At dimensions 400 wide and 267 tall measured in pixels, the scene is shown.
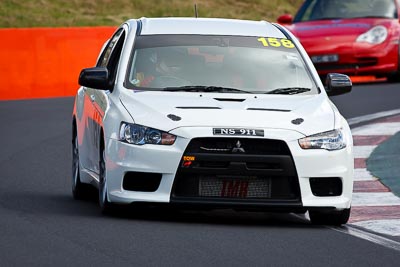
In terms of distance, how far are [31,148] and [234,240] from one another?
7035mm

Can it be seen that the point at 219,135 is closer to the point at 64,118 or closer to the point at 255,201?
the point at 255,201

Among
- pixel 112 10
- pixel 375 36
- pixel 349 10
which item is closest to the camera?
pixel 375 36

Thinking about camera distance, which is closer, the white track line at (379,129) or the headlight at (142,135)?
the headlight at (142,135)

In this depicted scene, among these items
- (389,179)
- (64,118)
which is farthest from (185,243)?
(64,118)

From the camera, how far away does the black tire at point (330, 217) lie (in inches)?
412

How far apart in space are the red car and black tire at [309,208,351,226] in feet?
43.4

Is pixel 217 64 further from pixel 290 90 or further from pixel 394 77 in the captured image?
pixel 394 77

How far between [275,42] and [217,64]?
60 centimetres

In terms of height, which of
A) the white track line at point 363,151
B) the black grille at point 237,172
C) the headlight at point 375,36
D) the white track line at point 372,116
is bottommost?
the headlight at point 375,36

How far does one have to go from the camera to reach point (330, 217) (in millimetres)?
10547

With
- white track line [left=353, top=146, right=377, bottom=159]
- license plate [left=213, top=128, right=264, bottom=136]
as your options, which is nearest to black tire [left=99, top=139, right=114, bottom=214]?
license plate [left=213, top=128, right=264, bottom=136]

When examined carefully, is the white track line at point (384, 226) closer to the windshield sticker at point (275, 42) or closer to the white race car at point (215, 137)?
the white race car at point (215, 137)

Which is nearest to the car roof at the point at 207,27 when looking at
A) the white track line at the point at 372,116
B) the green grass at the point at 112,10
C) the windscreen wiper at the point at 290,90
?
the windscreen wiper at the point at 290,90

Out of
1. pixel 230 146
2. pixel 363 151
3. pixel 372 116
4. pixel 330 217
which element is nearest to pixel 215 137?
pixel 230 146
